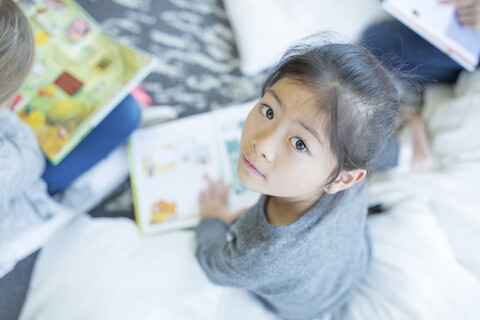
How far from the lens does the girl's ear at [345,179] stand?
0.48m

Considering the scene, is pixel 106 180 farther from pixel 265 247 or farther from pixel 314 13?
pixel 314 13

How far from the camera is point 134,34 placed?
1093 millimetres

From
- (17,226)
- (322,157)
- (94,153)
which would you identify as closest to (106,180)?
(94,153)

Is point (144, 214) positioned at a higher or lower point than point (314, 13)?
lower

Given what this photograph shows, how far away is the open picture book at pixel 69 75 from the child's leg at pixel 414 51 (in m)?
0.61

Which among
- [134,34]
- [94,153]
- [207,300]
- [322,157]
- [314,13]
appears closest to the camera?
[322,157]

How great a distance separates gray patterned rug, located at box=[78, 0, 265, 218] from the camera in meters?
1.06

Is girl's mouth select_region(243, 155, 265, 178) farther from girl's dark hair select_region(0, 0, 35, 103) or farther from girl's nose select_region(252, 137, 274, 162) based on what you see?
girl's dark hair select_region(0, 0, 35, 103)

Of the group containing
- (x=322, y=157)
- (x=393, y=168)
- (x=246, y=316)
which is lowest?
(x=246, y=316)

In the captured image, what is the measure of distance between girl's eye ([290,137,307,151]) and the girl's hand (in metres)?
0.61

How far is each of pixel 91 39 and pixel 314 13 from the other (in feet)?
1.97

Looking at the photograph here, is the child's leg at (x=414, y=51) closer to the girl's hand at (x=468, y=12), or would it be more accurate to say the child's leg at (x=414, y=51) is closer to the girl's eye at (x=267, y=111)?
the girl's hand at (x=468, y=12)

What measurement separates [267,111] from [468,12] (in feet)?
2.08

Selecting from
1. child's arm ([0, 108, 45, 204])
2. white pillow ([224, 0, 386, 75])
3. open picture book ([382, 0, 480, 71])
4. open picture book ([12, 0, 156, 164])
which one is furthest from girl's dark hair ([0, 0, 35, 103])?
open picture book ([382, 0, 480, 71])
